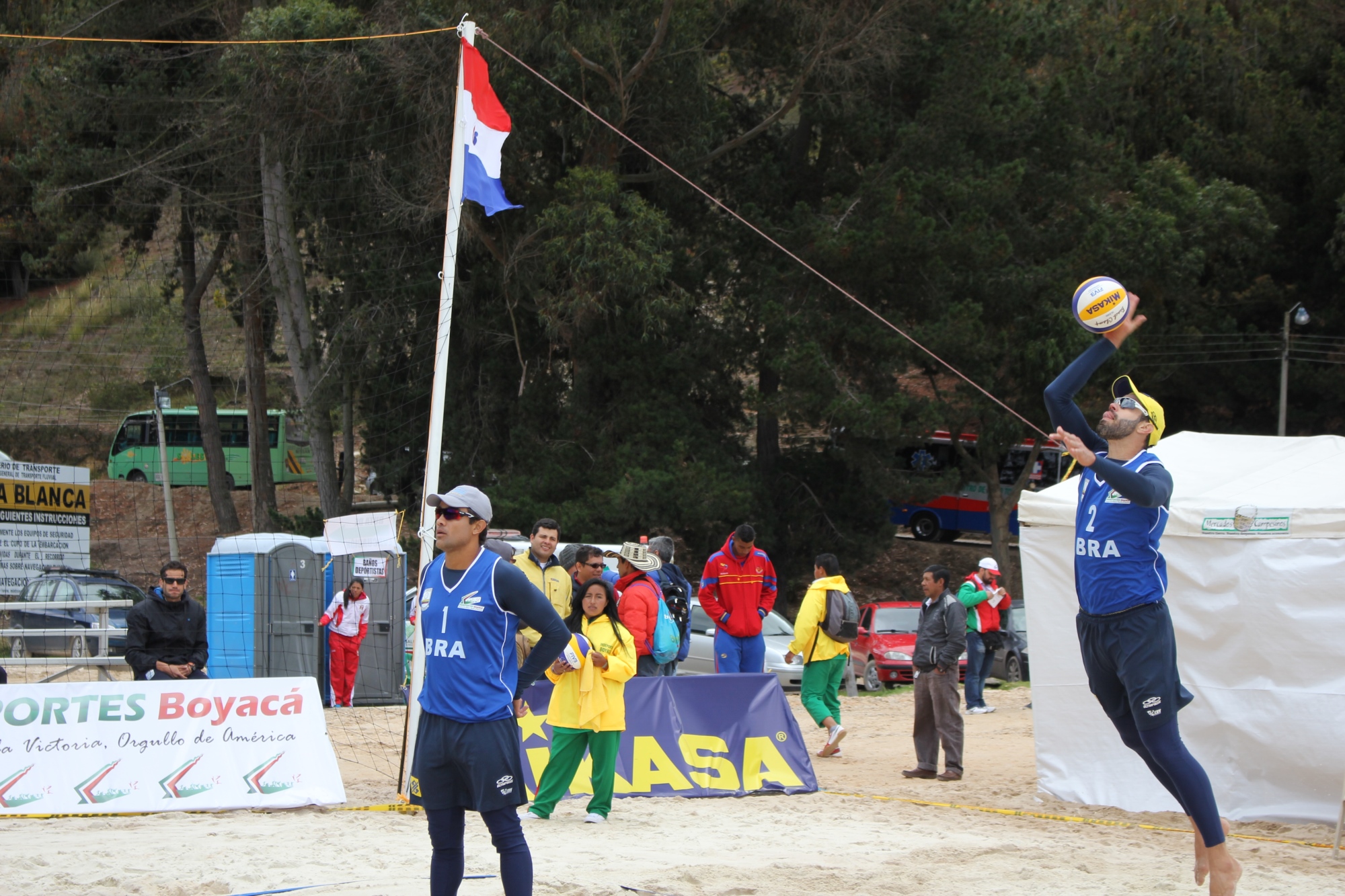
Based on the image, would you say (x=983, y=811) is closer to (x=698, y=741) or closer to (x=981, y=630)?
(x=698, y=741)

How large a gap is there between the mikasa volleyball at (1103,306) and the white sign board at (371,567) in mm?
12150

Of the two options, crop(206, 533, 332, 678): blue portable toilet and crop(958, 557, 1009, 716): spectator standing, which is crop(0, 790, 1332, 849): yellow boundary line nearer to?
crop(958, 557, 1009, 716): spectator standing

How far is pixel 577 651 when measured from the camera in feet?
24.3

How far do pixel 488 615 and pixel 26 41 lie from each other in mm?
26389

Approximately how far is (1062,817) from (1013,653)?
1200cm

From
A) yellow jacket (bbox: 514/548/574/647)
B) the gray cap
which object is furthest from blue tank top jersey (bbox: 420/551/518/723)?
yellow jacket (bbox: 514/548/574/647)

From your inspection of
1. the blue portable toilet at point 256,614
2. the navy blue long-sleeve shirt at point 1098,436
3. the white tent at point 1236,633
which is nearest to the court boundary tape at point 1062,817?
the white tent at point 1236,633

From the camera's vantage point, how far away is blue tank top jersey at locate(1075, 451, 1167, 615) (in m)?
5.00

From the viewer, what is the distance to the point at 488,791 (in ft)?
14.5

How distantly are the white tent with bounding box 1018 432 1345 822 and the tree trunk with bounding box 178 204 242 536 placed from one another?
959 inches

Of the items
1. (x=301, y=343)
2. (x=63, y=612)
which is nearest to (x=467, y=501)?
(x=63, y=612)

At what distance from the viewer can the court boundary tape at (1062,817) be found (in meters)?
6.96

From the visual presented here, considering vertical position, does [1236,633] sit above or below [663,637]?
above

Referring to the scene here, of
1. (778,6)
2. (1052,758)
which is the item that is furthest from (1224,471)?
(778,6)
